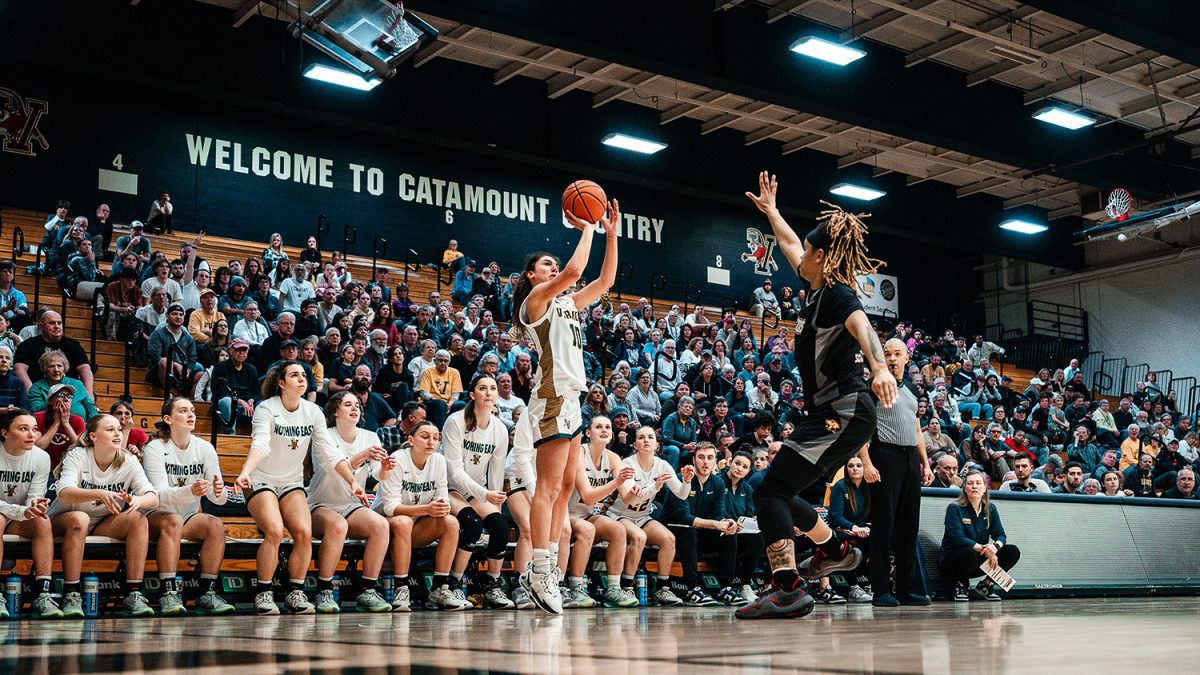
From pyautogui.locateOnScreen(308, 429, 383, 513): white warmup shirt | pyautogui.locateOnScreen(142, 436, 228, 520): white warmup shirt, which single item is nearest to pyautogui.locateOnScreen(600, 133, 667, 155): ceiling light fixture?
pyautogui.locateOnScreen(308, 429, 383, 513): white warmup shirt

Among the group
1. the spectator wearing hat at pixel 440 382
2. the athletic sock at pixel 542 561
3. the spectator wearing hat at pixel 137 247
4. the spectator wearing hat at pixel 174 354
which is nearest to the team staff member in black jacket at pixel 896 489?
the athletic sock at pixel 542 561

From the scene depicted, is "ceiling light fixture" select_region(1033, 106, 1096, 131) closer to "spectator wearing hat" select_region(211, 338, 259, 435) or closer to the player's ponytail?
"spectator wearing hat" select_region(211, 338, 259, 435)

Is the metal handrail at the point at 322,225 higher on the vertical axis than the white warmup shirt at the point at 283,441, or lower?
higher

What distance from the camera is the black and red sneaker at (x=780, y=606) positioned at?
16.5 ft

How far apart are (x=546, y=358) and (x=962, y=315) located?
24.5 m

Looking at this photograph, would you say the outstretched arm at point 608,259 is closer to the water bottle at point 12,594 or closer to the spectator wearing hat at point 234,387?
the water bottle at point 12,594

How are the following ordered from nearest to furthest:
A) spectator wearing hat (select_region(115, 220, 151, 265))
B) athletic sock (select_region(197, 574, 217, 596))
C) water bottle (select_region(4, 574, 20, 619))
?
1. water bottle (select_region(4, 574, 20, 619))
2. athletic sock (select_region(197, 574, 217, 596))
3. spectator wearing hat (select_region(115, 220, 151, 265))

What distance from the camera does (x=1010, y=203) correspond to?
2497 cm

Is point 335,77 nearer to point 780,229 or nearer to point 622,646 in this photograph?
point 780,229

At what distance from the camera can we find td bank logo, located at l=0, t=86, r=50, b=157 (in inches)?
664

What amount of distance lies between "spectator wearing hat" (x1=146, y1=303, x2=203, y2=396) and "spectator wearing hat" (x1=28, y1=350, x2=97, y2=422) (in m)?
1.74

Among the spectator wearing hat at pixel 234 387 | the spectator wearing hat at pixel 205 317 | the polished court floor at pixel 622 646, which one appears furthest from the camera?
the spectator wearing hat at pixel 205 317

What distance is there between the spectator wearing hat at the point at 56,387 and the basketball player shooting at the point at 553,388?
4.63 meters

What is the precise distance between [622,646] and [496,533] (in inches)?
165
